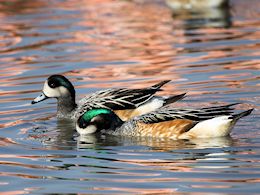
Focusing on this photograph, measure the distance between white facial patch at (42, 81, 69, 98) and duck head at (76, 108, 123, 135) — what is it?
176 cm

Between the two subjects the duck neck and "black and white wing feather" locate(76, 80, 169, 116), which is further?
the duck neck

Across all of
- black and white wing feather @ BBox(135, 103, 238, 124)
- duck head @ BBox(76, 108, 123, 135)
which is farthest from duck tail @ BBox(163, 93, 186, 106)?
duck head @ BBox(76, 108, 123, 135)

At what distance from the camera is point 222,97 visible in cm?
1448

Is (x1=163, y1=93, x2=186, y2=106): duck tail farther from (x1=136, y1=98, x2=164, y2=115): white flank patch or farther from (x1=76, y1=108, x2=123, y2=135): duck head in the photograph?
(x1=76, y1=108, x2=123, y2=135): duck head

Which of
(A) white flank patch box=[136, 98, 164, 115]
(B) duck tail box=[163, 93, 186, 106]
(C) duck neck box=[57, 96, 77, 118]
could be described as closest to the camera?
(B) duck tail box=[163, 93, 186, 106]

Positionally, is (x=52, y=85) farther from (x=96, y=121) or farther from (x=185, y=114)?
(x=185, y=114)

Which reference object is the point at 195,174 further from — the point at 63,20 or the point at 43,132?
the point at 63,20

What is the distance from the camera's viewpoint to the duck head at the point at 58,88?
14.9m

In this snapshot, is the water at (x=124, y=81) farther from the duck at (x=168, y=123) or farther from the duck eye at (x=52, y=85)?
the duck eye at (x=52, y=85)

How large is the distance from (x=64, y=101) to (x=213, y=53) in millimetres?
4103

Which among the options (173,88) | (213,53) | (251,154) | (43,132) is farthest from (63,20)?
(251,154)

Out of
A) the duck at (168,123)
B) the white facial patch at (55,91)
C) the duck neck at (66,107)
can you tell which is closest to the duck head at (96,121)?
the duck at (168,123)

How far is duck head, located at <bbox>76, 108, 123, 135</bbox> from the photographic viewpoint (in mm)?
13109

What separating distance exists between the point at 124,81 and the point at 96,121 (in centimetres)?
325
